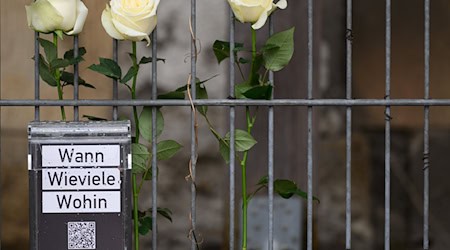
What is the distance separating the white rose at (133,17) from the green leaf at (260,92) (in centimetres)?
28

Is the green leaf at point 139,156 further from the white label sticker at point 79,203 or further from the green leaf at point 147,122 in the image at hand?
the white label sticker at point 79,203

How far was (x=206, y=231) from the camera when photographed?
3.59m

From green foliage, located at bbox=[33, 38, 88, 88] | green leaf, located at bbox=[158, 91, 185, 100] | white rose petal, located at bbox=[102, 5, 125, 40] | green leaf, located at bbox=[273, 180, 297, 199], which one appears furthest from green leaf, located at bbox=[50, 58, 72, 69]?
green leaf, located at bbox=[273, 180, 297, 199]

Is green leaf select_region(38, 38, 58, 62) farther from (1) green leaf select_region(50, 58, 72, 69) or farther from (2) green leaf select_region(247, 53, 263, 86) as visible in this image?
(2) green leaf select_region(247, 53, 263, 86)

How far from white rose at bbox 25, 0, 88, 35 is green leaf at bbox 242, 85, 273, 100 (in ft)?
1.43

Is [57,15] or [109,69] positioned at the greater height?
[57,15]

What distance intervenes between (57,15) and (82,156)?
342 millimetres

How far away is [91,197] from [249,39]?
4.64 ft

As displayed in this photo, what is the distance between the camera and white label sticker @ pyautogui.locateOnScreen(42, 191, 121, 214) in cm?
219

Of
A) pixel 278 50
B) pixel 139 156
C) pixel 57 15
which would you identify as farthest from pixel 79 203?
pixel 278 50

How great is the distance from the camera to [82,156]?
2.20 m

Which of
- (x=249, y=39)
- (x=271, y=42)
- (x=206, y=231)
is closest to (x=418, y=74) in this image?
(x=249, y=39)

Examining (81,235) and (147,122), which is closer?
(81,235)

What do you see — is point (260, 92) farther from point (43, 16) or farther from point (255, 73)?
point (43, 16)
